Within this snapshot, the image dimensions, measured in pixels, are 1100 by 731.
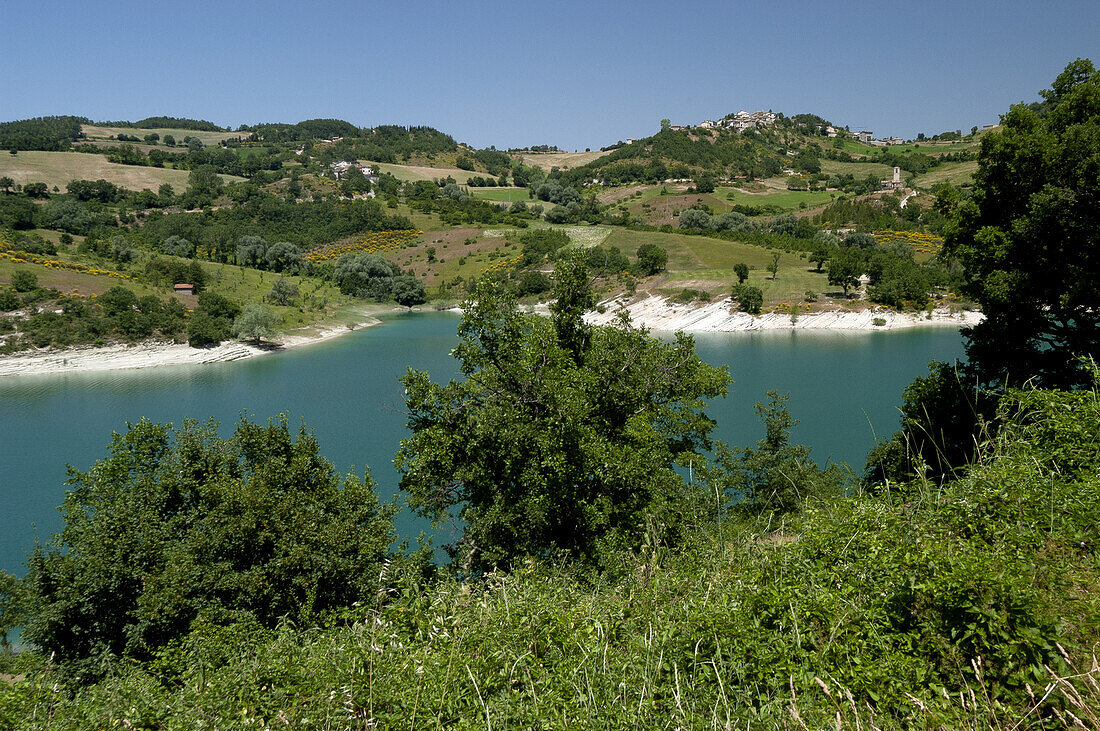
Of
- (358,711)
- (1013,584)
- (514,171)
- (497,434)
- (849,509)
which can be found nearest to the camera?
(1013,584)

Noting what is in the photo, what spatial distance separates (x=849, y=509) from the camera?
14.7 feet

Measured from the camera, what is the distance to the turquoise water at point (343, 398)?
85.1 ft

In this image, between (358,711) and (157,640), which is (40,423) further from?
(358,711)

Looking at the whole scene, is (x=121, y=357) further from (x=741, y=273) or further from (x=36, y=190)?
(x=36, y=190)

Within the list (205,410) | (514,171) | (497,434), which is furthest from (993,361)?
(514,171)

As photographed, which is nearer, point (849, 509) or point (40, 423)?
point (849, 509)

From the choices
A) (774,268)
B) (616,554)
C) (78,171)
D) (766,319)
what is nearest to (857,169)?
(774,268)

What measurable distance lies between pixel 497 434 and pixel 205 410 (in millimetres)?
33793

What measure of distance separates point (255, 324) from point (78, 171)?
85.7 metres

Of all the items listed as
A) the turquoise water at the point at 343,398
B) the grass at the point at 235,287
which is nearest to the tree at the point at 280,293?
the grass at the point at 235,287

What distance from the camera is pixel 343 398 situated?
126 feet

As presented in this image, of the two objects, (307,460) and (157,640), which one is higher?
(307,460)

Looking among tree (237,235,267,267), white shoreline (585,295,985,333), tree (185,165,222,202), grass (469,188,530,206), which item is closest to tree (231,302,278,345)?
tree (237,235,267,267)

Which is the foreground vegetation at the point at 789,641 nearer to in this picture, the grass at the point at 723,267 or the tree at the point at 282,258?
the grass at the point at 723,267
